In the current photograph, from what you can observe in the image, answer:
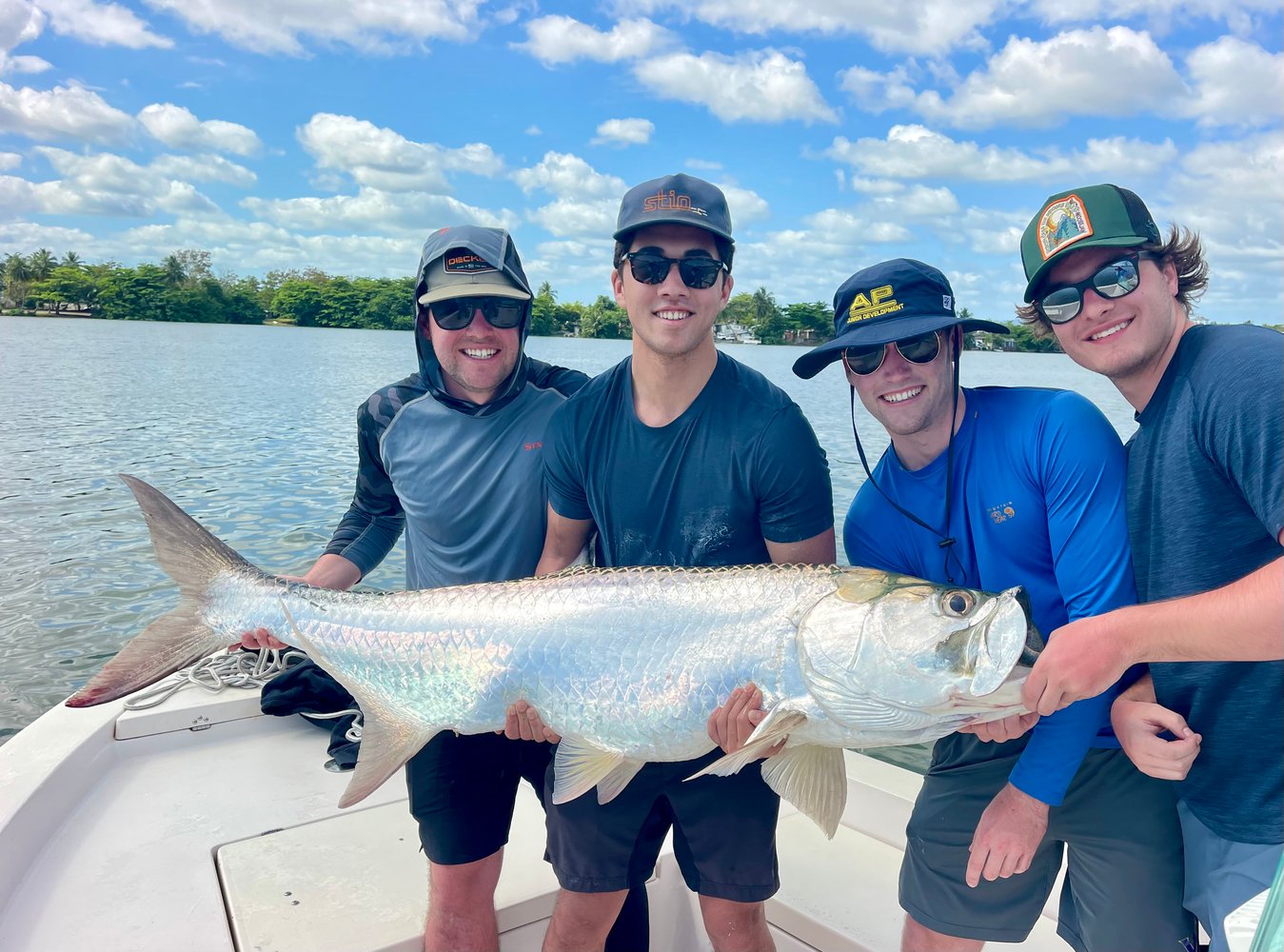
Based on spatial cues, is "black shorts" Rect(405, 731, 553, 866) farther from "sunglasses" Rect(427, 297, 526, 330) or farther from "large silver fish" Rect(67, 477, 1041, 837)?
"sunglasses" Rect(427, 297, 526, 330)

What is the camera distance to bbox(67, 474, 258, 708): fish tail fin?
3.13 m

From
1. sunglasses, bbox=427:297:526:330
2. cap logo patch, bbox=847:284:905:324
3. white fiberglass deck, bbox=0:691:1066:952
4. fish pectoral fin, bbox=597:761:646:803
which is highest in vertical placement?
cap logo patch, bbox=847:284:905:324

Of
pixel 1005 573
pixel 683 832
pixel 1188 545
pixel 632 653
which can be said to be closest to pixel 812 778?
pixel 683 832

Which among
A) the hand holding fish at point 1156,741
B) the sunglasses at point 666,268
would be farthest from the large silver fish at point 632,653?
the sunglasses at point 666,268

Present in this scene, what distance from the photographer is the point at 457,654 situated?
2.96 meters

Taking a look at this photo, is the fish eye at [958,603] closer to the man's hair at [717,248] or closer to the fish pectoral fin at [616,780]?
the fish pectoral fin at [616,780]

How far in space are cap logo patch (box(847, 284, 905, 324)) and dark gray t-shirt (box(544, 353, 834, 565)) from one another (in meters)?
0.40

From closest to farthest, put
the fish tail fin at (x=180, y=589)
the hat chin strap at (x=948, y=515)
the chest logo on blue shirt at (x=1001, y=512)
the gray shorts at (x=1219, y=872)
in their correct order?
the gray shorts at (x=1219, y=872) → the chest logo on blue shirt at (x=1001, y=512) → the hat chin strap at (x=948, y=515) → the fish tail fin at (x=180, y=589)

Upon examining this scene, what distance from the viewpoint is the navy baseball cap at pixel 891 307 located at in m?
2.88

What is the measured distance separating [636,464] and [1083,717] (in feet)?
5.42

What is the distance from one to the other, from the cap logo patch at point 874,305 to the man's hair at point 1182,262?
1.56ft

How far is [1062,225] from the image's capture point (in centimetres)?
269

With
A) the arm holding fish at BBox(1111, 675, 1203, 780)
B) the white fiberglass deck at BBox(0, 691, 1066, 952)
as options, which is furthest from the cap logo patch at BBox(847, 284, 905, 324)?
the white fiberglass deck at BBox(0, 691, 1066, 952)

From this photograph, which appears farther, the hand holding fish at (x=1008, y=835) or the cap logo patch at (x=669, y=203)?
the cap logo patch at (x=669, y=203)
